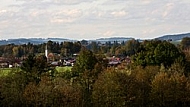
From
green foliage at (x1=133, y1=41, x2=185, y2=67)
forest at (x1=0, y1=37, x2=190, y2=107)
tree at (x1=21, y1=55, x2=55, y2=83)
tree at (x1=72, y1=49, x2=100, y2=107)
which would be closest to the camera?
forest at (x1=0, y1=37, x2=190, y2=107)

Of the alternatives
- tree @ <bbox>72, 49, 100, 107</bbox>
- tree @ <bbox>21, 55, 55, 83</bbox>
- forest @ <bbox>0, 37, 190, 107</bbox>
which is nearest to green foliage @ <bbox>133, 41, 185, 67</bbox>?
forest @ <bbox>0, 37, 190, 107</bbox>

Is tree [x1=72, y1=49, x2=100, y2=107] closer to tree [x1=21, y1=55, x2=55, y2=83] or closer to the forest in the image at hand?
the forest

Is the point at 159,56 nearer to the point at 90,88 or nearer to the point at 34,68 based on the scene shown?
the point at 90,88

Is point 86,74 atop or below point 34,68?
below

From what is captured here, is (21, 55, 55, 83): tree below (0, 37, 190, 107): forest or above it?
above

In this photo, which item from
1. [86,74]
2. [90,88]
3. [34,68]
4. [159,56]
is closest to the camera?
[90,88]

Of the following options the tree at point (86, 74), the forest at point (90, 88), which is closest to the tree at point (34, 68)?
the forest at point (90, 88)

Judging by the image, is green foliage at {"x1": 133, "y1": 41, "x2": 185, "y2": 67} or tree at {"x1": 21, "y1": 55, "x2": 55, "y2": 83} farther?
green foliage at {"x1": 133, "y1": 41, "x2": 185, "y2": 67}

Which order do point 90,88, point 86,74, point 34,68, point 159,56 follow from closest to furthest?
point 90,88 → point 86,74 → point 34,68 → point 159,56

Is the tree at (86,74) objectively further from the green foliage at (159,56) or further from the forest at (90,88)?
the green foliage at (159,56)

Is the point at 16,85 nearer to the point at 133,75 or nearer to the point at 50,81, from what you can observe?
the point at 50,81

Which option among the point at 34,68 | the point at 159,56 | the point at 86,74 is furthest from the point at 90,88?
the point at 159,56

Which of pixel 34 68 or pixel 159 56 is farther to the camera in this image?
pixel 159 56

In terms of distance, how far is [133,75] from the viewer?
→ 57844 millimetres
